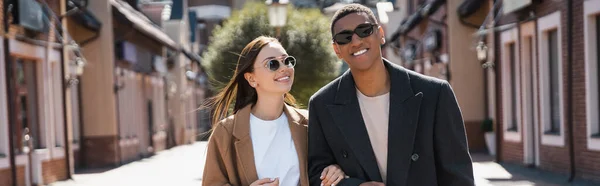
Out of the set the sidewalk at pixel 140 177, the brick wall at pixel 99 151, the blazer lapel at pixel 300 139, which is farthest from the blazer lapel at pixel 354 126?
the brick wall at pixel 99 151

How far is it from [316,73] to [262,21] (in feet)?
7.34

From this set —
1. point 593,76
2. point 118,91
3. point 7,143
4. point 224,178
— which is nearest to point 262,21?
point 118,91

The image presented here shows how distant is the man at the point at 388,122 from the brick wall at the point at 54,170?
572 inches

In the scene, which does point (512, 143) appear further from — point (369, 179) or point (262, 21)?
point (369, 179)

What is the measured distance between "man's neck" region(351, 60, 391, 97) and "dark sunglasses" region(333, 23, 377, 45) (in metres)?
0.13

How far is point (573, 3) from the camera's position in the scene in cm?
1363

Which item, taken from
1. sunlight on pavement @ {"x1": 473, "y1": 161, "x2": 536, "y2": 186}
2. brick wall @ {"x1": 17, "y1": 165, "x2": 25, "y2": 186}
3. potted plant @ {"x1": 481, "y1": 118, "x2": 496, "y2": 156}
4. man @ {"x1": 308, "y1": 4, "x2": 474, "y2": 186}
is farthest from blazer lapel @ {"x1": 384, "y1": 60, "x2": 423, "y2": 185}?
potted plant @ {"x1": 481, "y1": 118, "x2": 496, "y2": 156}

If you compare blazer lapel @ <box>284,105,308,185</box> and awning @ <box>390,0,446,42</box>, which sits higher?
awning @ <box>390,0,446,42</box>

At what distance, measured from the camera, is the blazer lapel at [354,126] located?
371 cm

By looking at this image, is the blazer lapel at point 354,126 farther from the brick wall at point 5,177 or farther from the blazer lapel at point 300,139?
the brick wall at point 5,177

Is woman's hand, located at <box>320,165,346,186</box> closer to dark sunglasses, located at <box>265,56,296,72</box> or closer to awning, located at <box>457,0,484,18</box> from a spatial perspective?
dark sunglasses, located at <box>265,56,296,72</box>

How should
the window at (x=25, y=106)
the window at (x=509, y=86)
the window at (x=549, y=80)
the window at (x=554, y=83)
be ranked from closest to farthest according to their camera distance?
the window at (x=549, y=80), the window at (x=554, y=83), the window at (x=25, y=106), the window at (x=509, y=86)

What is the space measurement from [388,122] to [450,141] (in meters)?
0.25

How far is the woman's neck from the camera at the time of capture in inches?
175
